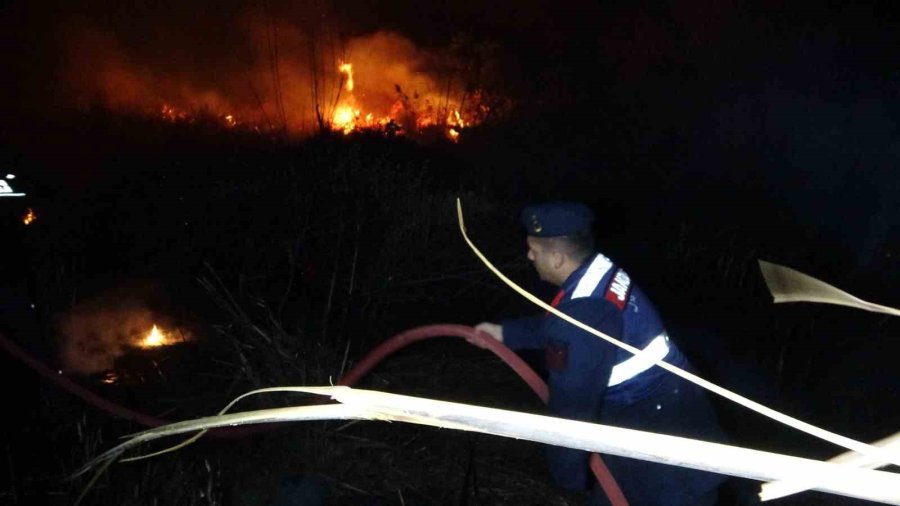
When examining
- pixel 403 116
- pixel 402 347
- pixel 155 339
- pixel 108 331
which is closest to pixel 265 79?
pixel 403 116

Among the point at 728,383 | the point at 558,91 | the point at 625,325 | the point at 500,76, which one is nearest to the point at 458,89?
the point at 500,76

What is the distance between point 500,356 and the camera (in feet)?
8.64

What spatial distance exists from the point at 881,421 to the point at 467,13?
1431cm

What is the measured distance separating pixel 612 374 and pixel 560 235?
573 millimetres

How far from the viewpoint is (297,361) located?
4020 millimetres

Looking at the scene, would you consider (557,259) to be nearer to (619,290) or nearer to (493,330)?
(619,290)

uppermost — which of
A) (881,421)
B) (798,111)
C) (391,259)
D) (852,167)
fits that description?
(798,111)

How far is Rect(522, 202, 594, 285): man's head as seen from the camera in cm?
257

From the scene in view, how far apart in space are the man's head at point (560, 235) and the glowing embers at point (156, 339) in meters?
3.39

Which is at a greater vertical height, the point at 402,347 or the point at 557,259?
the point at 557,259

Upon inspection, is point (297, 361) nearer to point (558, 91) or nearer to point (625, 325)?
point (625, 325)

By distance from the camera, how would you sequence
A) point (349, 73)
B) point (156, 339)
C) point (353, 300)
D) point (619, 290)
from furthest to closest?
point (349, 73) → point (353, 300) → point (156, 339) → point (619, 290)

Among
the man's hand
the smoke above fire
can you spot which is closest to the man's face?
the man's hand

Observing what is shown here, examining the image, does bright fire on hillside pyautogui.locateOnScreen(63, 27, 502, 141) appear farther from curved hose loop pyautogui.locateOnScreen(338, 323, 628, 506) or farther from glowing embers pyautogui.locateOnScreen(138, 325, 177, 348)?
curved hose loop pyautogui.locateOnScreen(338, 323, 628, 506)
